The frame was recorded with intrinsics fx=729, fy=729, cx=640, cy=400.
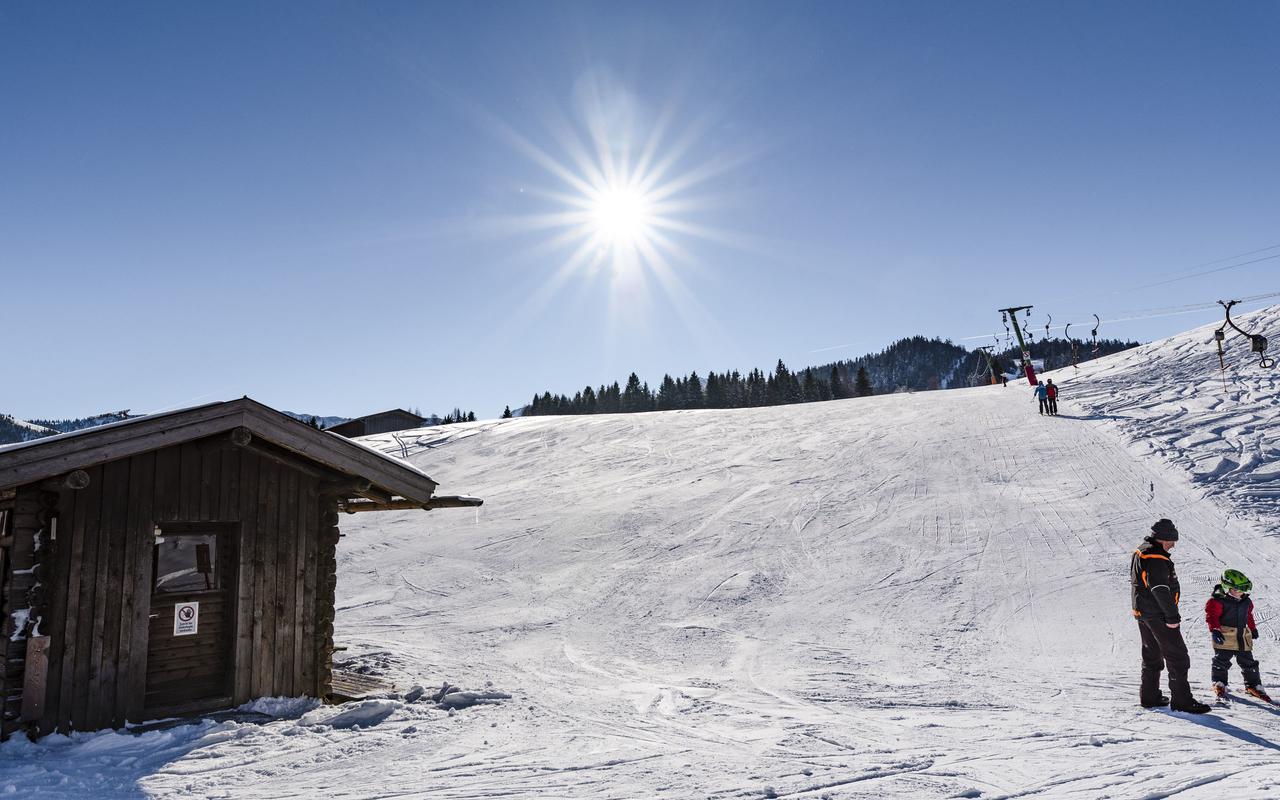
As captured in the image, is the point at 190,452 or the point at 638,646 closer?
the point at 190,452

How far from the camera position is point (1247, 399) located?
21625 millimetres

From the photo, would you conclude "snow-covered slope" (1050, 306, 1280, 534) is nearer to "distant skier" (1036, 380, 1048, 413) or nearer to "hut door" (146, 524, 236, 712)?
"distant skier" (1036, 380, 1048, 413)

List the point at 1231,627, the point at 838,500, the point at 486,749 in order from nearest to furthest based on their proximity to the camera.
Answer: the point at 486,749
the point at 1231,627
the point at 838,500

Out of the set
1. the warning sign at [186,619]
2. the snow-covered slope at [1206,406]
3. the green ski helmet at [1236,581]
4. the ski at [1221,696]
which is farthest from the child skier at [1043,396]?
the warning sign at [186,619]

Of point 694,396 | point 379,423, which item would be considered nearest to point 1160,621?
point 379,423

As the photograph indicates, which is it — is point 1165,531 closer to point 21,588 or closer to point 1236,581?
point 1236,581

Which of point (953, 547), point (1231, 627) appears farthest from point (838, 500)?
point (1231, 627)

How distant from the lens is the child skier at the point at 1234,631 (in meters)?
7.59

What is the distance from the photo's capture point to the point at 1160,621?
732 centimetres

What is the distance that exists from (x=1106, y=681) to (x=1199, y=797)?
387 cm

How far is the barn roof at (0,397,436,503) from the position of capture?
6762 mm

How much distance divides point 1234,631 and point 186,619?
36.9 ft

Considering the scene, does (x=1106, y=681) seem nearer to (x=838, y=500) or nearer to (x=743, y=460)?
(x=838, y=500)

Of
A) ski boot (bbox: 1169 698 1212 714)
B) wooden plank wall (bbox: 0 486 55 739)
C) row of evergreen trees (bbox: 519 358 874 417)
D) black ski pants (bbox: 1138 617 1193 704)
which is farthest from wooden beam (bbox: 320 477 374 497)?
row of evergreen trees (bbox: 519 358 874 417)
